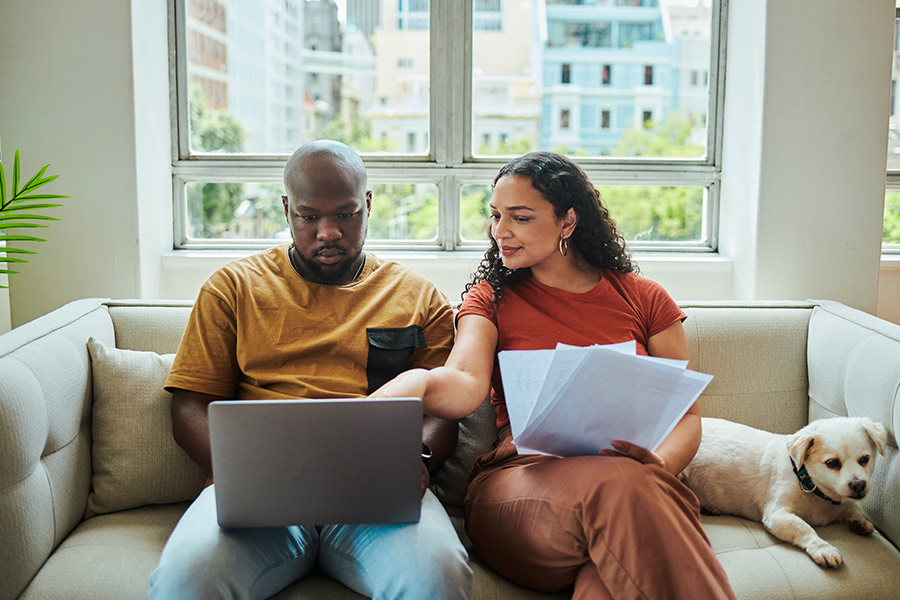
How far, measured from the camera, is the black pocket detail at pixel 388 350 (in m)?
1.71

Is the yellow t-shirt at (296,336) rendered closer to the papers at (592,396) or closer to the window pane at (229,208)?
the papers at (592,396)

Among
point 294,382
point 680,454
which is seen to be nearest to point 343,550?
point 294,382

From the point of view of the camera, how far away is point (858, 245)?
238 centimetres

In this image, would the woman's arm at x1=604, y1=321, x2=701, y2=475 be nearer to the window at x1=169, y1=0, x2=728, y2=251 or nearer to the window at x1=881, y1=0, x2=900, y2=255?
the window at x1=169, y1=0, x2=728, y2=251

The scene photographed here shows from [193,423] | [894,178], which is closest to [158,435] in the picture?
[193,423]

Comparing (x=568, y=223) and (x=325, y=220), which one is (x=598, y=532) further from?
(x=325, y=220)

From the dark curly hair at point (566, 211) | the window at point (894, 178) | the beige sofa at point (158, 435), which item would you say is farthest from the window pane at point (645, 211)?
the dark curly hair at point (566, 211)

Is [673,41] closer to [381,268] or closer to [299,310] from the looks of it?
[381,268]

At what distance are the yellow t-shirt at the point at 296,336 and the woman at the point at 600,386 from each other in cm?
14

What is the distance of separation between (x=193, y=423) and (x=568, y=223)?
938 mm

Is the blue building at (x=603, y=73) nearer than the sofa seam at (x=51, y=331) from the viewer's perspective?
No

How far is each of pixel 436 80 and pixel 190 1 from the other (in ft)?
2.81

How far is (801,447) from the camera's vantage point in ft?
5.43

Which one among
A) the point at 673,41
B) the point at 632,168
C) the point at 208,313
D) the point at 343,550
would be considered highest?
the point at 673,41
